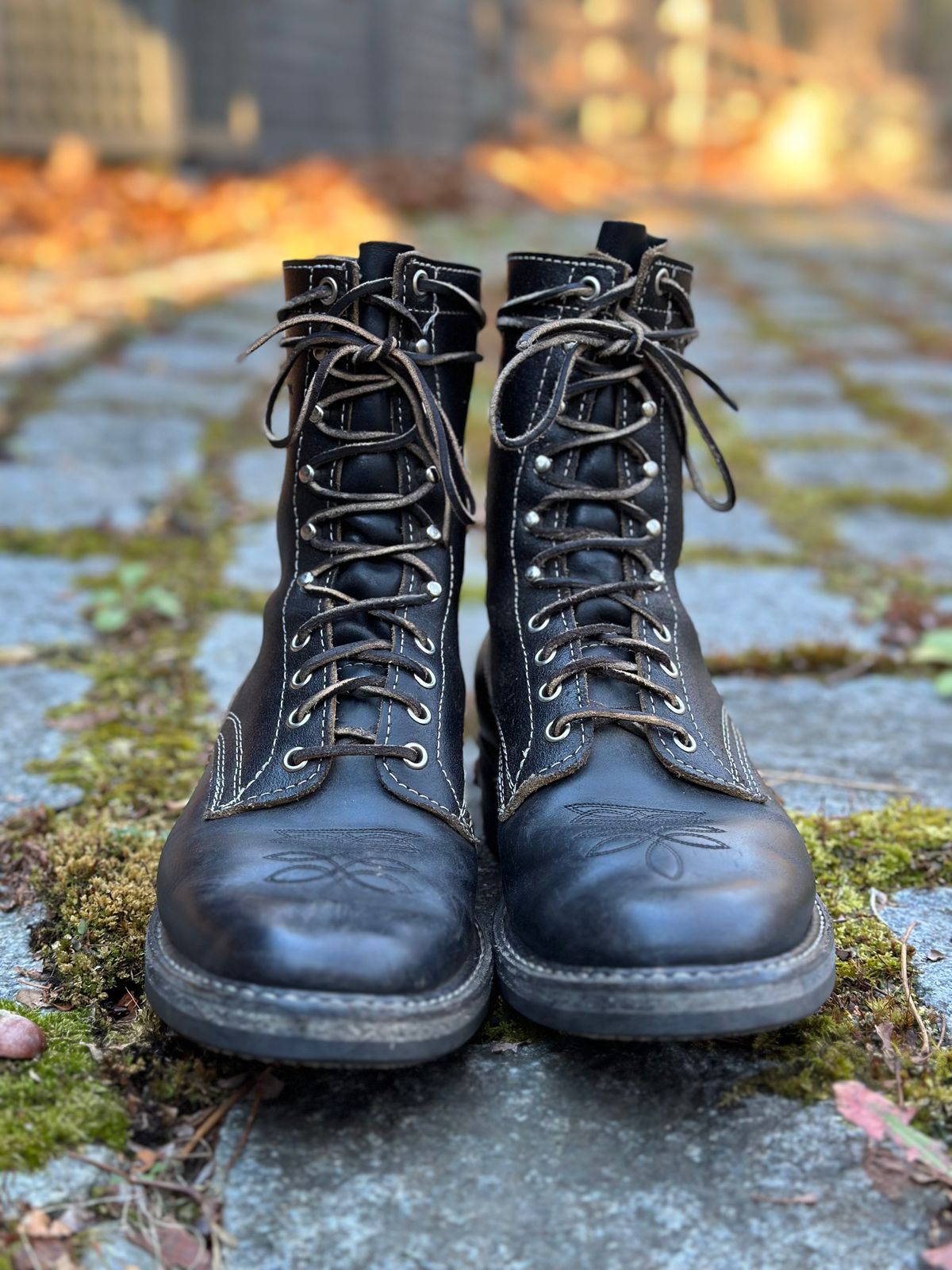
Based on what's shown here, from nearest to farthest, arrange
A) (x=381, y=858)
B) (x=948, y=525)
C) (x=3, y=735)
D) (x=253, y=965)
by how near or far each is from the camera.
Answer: (x=253, y=965), (x=381, y=858), (x=3, y=735), (x=948, y=525)

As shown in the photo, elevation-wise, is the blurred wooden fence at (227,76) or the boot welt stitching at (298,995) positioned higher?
the blurred wooden fence at (227,76)

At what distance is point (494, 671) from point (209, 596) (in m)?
1.17

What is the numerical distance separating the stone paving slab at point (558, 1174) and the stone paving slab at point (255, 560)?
1609 millimetres

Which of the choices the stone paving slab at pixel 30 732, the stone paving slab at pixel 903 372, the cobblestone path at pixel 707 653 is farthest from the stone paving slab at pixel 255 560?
the stone paving slab at pixel 903 372

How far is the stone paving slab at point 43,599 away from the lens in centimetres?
243

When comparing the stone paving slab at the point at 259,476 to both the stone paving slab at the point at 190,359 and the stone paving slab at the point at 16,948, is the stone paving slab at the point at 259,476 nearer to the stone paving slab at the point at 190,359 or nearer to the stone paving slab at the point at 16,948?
the stone paving slab at the point at 190,359

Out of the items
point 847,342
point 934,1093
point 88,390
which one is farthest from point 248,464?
point 847,342

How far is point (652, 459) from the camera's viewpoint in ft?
5.48

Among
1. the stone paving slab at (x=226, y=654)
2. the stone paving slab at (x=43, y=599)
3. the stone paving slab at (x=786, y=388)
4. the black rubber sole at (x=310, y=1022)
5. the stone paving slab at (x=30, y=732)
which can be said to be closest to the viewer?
the black rubber sole at (x=310, y=1022)

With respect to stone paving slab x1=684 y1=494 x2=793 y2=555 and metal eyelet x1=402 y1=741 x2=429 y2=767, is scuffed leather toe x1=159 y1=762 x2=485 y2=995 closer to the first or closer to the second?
metal eyelet x1=402 y1=741 x2=429 y2=767

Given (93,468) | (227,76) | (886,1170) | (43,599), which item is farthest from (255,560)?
(227,76)

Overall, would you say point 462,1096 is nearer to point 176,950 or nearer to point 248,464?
point 176,950

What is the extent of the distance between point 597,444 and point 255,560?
57.1 inches

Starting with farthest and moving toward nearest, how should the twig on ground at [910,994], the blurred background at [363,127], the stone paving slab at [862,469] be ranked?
the blurred background at [363,127], the stone paving slab at [862,469], the twig on ground at [910,994]
